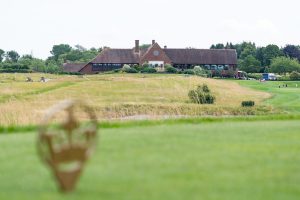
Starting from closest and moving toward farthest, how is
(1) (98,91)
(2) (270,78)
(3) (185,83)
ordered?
(1) (98,91) < (3) (185,83) < (2) (270,78)

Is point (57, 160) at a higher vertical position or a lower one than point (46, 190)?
higher

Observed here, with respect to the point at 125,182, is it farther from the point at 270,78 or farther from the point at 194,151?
the point at 270,78

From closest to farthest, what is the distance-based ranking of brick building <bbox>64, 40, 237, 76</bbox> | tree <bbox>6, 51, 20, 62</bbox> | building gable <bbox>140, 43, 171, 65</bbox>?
brick building <bbox>64, 40, 237, 76</bbox>
building gable <bbox>140, 43, 171, 65</bbox>
tree <bbox>6, 51, 20, 62</bbox>

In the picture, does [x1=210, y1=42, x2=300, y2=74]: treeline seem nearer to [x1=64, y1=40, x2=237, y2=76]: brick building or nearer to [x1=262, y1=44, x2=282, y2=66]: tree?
[x1=262, y1=44, x2=282, y2=66]: tree

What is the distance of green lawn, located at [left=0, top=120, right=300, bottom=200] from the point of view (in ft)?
28.8

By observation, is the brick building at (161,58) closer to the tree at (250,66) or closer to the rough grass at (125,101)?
the tree at (250,66)

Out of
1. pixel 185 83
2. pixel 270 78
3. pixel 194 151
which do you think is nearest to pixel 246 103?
pixel 185 83

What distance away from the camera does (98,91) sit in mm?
53344

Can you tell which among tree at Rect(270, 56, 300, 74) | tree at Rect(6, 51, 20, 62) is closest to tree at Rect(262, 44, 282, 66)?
tree at Rect(270, 56, 300, 74)

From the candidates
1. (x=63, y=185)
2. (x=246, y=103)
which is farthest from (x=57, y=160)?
(x=246, y=103)

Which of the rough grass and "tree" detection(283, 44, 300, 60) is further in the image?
"tree" detection(283, 44, 300, 60)

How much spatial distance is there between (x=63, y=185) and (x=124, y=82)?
175 feet

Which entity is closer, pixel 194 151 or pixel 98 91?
pixel 194 151

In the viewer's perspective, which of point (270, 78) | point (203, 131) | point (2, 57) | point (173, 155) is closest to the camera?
point (173, 155)
